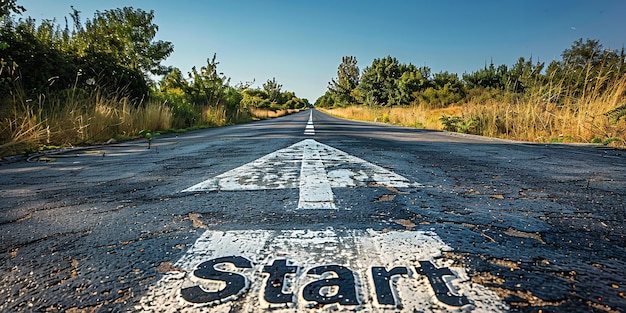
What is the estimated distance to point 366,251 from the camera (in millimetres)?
966

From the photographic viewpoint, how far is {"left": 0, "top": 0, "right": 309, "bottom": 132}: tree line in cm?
679

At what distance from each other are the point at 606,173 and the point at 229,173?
295cm

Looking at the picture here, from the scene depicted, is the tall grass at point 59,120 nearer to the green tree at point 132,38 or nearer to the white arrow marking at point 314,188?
the white arrow marking at point 314,188

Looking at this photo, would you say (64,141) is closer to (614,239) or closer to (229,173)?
(229,173)

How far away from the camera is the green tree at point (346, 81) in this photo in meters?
65.4

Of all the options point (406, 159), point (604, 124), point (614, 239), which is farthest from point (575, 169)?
point (604, 124)

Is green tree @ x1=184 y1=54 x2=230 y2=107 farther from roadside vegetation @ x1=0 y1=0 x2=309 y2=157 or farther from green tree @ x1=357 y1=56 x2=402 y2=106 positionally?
green tree @ x1=357 y1=56 x2=402 y2=106

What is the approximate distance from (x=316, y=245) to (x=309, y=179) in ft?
3.67

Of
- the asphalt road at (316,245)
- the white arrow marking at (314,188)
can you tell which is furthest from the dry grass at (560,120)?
the white arrow marking at (314,188)

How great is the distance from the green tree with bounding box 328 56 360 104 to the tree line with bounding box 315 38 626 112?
297 cm

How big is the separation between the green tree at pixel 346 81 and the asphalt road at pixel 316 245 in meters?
61.4

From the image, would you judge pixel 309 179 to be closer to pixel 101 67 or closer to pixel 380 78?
pixel 101 67

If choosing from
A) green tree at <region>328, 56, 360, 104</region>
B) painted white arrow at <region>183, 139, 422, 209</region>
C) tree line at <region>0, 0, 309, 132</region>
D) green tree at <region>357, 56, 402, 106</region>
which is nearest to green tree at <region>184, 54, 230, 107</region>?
tree line at <region>0, 0, 309, 132</region>

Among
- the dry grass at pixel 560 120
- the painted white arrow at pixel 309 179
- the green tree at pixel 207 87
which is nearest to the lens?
the painted white arrow at pixel 309 179
